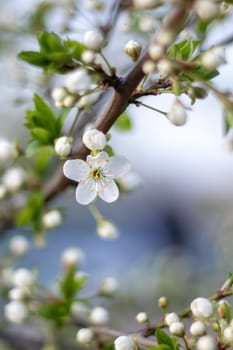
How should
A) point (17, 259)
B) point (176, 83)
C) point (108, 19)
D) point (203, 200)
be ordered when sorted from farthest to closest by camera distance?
point (203, 200) → point (17, 259) → point (108, 19) → point (176, 83)

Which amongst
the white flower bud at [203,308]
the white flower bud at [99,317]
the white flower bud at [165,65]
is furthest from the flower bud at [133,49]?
the white flower bud at [99,317]

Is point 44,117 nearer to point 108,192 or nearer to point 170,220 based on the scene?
point 108,192

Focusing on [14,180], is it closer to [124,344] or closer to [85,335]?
[85,335]

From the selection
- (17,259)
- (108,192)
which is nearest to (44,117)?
(108,192)

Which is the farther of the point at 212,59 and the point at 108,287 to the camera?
the point at 108,287

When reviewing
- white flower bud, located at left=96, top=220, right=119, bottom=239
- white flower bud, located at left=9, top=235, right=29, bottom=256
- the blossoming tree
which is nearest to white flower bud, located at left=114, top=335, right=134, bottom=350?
the blossoming tree

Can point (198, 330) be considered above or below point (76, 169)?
below

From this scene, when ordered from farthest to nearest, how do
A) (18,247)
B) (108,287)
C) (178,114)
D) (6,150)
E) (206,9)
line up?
(18,247) → (108,287) → (6,150) → (178,114) → (206,9)

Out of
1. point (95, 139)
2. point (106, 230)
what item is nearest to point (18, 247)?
point (106, 230)
